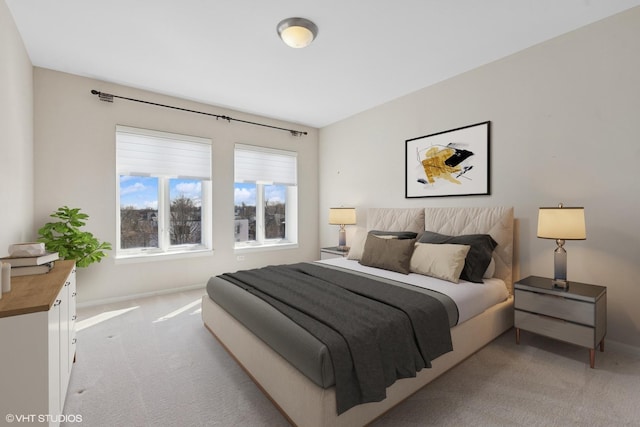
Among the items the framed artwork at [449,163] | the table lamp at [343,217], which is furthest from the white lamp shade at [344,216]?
the framed artwork at [449,163]

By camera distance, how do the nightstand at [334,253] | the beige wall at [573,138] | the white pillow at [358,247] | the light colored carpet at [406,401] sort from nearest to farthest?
the light colored carpet at [406,401] → the beige wall at [573,138] → the white pillow at [358,247] → the nightstand at [334,253]

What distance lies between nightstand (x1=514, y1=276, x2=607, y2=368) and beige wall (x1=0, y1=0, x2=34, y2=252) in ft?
13.8

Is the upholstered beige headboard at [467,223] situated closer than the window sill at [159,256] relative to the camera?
Yes

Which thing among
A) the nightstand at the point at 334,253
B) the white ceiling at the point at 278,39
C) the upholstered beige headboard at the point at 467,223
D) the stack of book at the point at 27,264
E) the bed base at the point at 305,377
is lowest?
the bed base at the point at 305,377

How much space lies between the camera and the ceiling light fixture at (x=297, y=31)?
8.13 ft

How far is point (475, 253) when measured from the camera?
2.77 m

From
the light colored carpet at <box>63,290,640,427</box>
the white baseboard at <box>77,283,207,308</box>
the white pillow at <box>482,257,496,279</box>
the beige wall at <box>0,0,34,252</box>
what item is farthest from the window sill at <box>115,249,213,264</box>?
the white pillow at <box>482,257,496,279</box>

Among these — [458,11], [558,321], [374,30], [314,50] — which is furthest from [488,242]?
[314,50]

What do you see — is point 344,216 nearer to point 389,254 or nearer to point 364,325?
point 389,254

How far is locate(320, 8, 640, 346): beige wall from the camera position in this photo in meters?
2.41

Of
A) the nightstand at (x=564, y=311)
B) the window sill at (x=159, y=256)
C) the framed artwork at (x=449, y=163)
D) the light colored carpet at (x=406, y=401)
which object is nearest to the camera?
the light colored carpet at (x=406, y=401)

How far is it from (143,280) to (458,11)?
465cm

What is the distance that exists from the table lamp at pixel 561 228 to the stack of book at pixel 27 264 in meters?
3.72

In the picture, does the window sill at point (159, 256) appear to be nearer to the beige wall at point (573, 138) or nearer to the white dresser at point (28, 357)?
the white dresser at point (28, 357)
